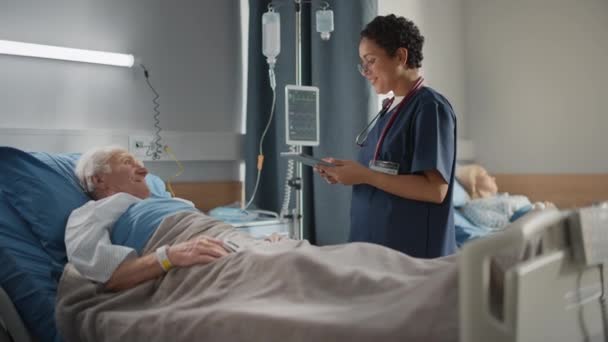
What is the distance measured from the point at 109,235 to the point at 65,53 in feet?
3.15

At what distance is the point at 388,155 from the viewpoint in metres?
1.83

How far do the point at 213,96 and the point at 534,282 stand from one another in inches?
87.4

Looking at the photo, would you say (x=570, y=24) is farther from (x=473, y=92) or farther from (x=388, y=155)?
(x=388, y=155)

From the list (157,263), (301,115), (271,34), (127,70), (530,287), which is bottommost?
(157,263)

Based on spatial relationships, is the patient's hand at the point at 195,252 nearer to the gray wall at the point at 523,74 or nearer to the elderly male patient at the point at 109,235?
the elderly male patient at the point at 109,235

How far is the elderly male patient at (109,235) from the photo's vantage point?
5.14 ft

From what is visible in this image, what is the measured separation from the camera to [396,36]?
72.7 inches

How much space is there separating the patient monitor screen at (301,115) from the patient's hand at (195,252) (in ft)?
2.61

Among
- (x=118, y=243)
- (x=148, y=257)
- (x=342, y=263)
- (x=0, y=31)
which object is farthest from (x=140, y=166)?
(x=342, y=263)

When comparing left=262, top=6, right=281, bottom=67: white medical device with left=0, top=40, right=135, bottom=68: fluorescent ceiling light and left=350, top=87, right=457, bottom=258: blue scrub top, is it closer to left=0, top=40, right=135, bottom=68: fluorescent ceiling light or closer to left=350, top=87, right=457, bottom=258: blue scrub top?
left=0, top=40, right=135, bottom=68: fluorescent ceiling light

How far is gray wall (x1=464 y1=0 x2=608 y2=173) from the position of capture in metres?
3.53

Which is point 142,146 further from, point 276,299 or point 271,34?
point 276,299

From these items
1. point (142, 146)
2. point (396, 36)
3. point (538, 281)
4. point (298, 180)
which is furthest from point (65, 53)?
point (538, 281)

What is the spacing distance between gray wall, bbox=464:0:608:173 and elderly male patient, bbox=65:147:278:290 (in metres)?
2.53
